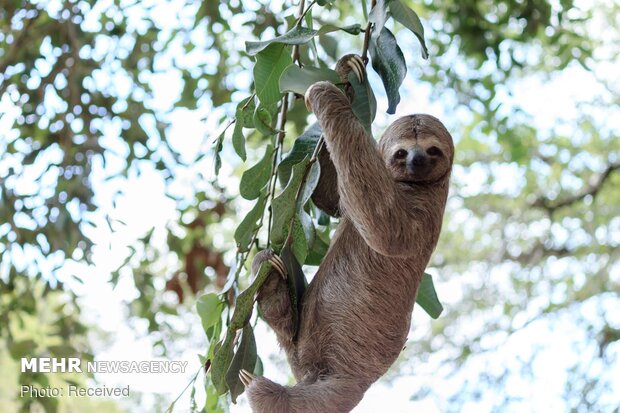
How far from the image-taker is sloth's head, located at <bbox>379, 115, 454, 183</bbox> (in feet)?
10.9

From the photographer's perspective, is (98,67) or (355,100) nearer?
(355,100)

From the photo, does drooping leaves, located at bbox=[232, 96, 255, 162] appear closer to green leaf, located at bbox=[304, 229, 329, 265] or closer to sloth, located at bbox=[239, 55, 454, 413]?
sloth, located at bbox=[239, 55, 454, 413]

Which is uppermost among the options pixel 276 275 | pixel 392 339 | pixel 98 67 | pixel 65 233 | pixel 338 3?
pixel 338 3

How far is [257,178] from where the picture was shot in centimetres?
312

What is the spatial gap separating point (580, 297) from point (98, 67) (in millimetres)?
6955

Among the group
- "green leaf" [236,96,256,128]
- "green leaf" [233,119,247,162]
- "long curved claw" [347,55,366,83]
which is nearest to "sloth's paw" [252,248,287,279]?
"green leaf" [233,119,247,162]

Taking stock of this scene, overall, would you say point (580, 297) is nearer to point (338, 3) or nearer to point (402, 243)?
point (338, 3)

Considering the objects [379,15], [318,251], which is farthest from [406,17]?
[318,251]

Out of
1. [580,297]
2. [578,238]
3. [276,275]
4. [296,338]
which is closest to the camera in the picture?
[276,275]

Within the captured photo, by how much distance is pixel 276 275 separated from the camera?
2.96 metres

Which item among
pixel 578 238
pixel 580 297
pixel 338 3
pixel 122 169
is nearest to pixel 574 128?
pixel 578 238

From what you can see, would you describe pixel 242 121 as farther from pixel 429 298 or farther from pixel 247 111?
pixel 429 298

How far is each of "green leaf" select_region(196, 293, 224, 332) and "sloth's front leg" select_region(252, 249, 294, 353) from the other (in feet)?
0.61

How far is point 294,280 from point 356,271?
0.33 metres
